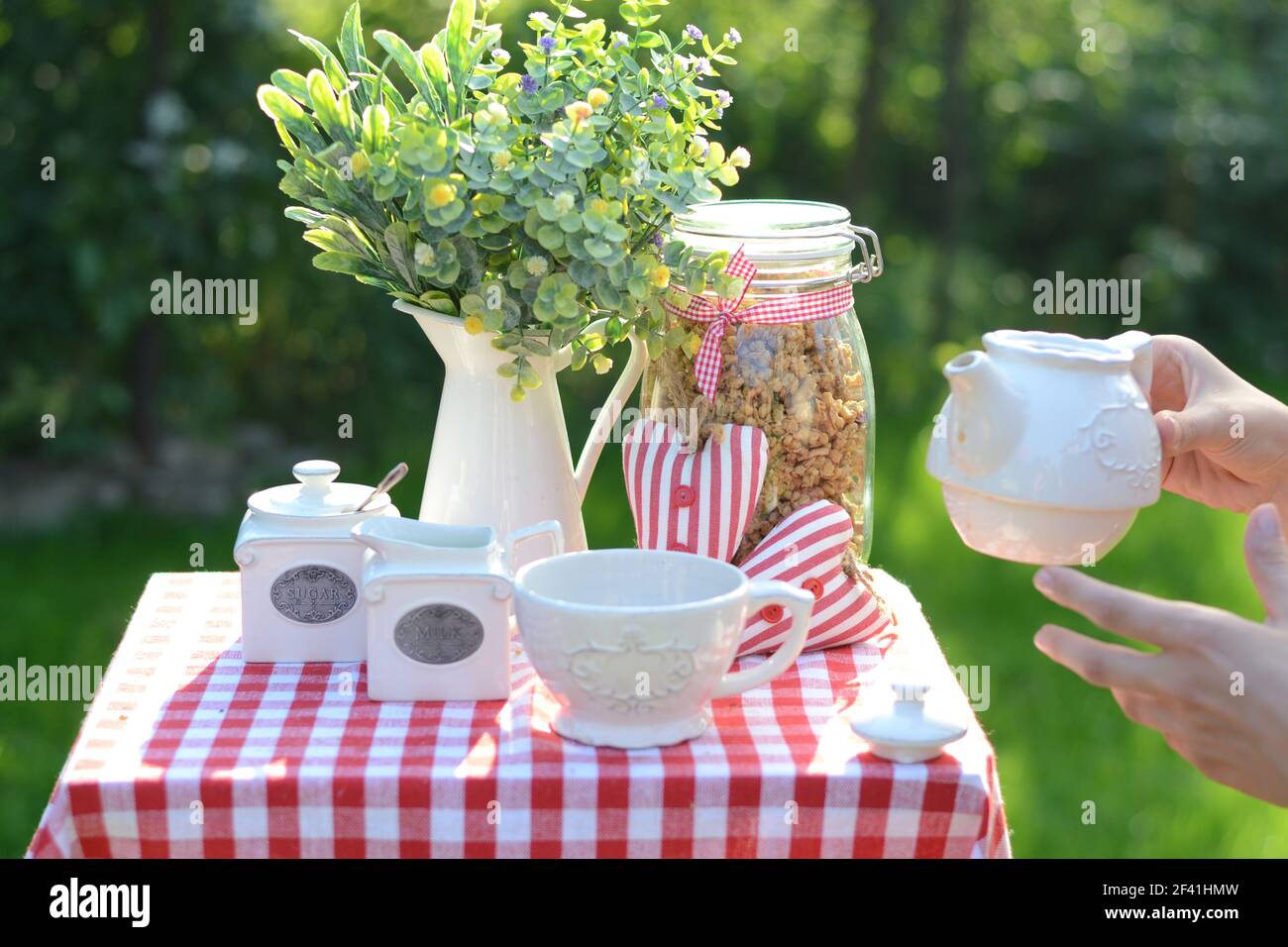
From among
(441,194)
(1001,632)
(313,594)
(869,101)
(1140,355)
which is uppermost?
(869,101)

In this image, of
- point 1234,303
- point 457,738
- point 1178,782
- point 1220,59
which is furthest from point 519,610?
point 1220,59

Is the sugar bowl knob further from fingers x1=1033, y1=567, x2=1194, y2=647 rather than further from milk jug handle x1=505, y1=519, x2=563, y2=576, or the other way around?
fingers x1=1033, y1=567, x2=1194, y2=647

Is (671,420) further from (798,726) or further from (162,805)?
(162,805)

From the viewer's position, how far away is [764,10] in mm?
4477

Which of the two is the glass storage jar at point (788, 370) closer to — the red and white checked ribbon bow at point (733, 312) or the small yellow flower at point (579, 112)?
the red and white checked ribbon bow at point (733, 312)

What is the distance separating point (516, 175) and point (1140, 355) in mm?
548

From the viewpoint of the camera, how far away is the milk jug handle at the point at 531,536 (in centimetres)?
131

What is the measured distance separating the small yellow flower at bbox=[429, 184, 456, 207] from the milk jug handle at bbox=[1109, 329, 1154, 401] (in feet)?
1.85

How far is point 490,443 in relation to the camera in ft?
4.66

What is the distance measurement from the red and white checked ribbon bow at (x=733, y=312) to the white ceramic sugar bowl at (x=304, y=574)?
324mm

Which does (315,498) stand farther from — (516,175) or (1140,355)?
(1140,355)

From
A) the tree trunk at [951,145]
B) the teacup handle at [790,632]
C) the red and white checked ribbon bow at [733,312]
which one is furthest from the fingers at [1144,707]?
the tree trunk at [951,145]

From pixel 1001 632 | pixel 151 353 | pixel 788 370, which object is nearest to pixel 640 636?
pixel 788 370

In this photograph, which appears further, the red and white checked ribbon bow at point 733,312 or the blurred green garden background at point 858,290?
the blurred green garden background at point 858,290
